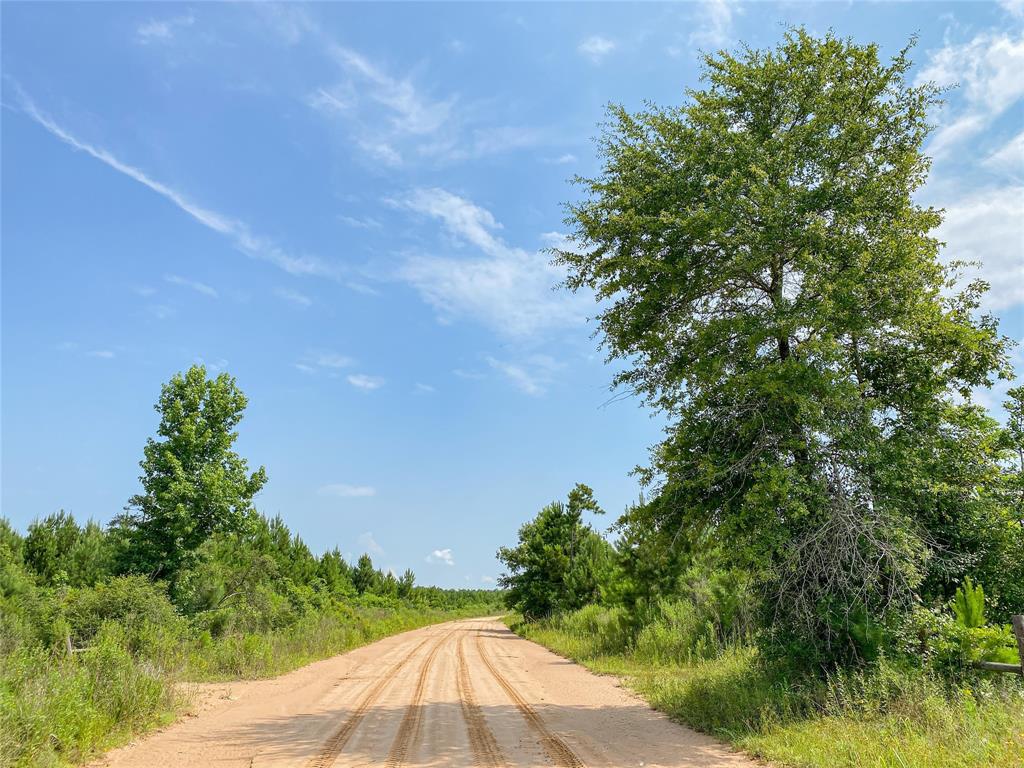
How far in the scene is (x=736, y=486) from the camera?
37.5ft

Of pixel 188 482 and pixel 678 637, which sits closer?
pixel 678 637

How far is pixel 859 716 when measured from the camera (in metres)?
8.80

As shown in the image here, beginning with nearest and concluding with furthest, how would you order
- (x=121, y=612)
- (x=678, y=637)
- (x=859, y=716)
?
1. (x=859, y=716)
2. (x=121, y=612)
3. (x=678, y=637)

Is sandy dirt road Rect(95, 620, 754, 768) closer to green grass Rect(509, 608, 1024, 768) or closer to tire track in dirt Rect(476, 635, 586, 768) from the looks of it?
tire track in dirt Rect(476, 635, 586, 768)

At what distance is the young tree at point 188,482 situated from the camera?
947 inches

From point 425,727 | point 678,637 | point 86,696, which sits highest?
point 86,696

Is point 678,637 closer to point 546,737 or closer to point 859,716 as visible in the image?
point 859,716

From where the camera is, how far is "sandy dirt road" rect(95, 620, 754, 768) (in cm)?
799

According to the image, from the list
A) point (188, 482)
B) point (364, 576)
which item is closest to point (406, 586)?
point (364, 576)

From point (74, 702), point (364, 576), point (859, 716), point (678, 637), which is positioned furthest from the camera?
point (364, 576)

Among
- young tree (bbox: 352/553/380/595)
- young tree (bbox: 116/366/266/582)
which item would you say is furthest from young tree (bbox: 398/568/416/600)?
young tree (bbox: 116/366/266/582)

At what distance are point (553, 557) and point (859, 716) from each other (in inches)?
1288

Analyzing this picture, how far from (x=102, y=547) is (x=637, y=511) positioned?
91.3ft

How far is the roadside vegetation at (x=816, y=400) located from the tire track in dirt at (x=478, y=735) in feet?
11.4
